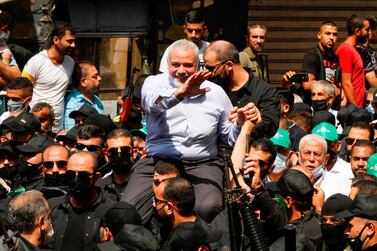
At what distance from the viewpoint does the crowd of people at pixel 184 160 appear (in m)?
10.2

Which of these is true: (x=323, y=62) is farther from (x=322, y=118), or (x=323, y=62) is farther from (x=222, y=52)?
(x=222, y=52)

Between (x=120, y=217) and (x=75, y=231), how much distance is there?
125 cm

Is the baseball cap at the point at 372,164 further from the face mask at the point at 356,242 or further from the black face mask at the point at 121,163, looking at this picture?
the face mask at the point at 356,242

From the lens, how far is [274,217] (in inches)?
413

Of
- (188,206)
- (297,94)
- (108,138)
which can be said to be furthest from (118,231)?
(297,94)

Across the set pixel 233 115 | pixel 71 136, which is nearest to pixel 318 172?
pixel 233 115

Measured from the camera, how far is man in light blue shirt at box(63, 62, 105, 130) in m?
15.4

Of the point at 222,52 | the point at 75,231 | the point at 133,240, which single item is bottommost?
the point at 75,231

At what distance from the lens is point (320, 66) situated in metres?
16.6

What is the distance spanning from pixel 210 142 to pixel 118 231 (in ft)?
4.05

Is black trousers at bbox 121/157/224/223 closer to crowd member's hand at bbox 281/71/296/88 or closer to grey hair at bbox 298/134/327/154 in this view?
grey hair at bbox 298/134/327/154

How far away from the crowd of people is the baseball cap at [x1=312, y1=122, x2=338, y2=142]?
18 mm

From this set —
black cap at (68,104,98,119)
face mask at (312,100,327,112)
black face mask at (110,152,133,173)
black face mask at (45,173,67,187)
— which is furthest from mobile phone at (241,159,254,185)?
face mask at (312,100,327,112)

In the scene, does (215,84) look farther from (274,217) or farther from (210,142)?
(274,217)
